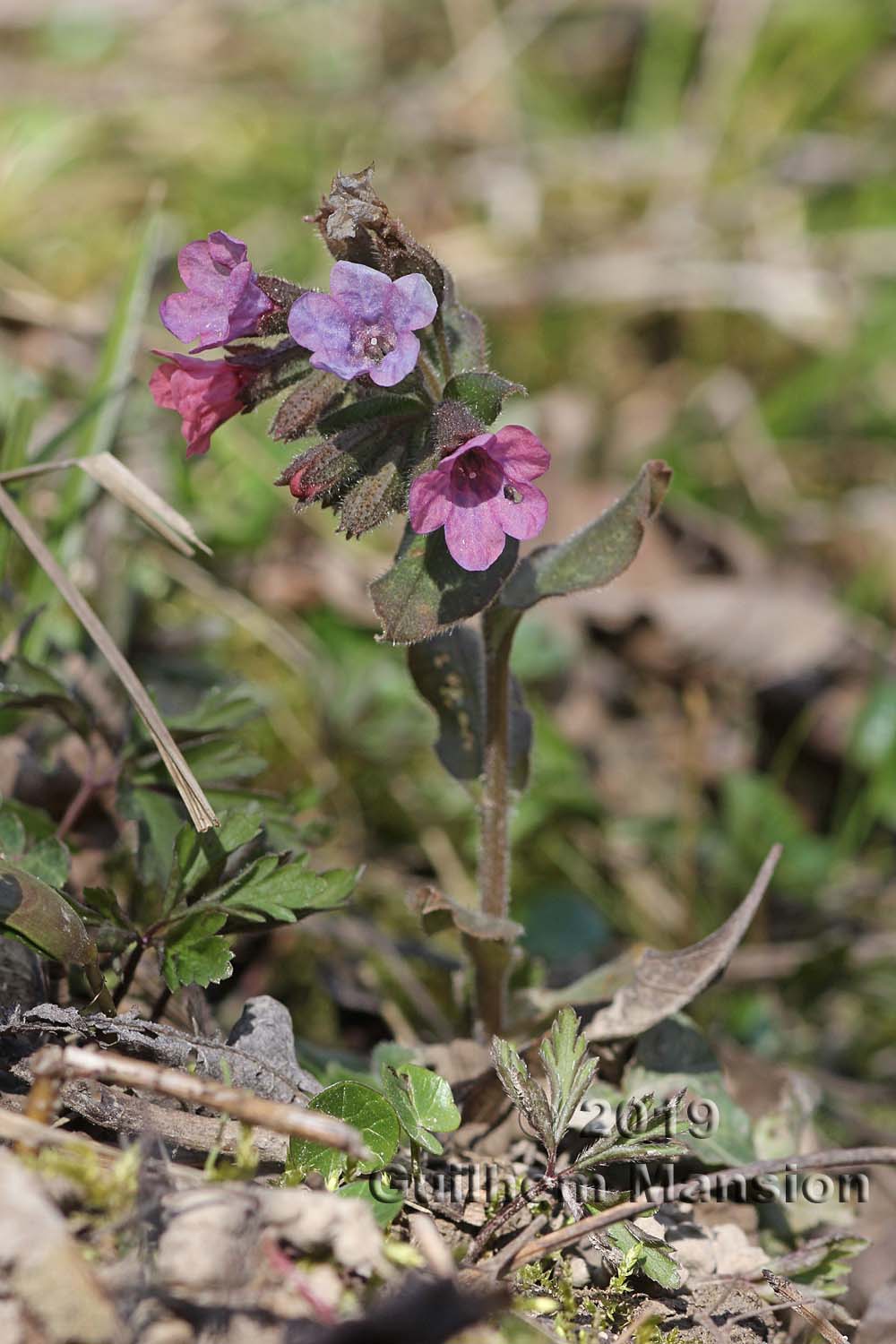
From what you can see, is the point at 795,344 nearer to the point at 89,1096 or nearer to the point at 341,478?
the point at 341,478

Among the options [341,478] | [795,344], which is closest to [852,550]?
[795,344]

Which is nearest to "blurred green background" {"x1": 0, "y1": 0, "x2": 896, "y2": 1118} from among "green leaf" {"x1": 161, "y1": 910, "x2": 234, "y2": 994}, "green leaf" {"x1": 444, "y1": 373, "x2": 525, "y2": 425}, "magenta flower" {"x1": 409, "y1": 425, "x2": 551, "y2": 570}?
"green leaf" {"x1": 161, "y1": 910, "x2": 234, "y2": 994}

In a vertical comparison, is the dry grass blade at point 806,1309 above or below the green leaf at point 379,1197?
below

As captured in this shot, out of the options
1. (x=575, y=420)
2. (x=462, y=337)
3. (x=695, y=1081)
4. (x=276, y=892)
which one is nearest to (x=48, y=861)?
(x=276, y=892)

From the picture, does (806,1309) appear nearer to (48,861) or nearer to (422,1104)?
(422,1104)

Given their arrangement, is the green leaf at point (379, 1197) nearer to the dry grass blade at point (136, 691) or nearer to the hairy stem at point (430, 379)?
the dry grass blade at point (136, 691)

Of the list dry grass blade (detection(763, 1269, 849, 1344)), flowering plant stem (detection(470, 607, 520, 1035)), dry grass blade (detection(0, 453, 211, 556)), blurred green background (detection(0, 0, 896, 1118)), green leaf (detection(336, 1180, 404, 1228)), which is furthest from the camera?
blurred green background (detection(0, 0, 896, 1118))

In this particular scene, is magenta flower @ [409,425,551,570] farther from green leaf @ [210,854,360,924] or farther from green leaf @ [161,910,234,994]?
green leaf @ [161,910,234,994]

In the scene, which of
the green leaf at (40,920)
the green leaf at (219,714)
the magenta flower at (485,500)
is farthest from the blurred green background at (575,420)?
the magenta flower at (485,500)
